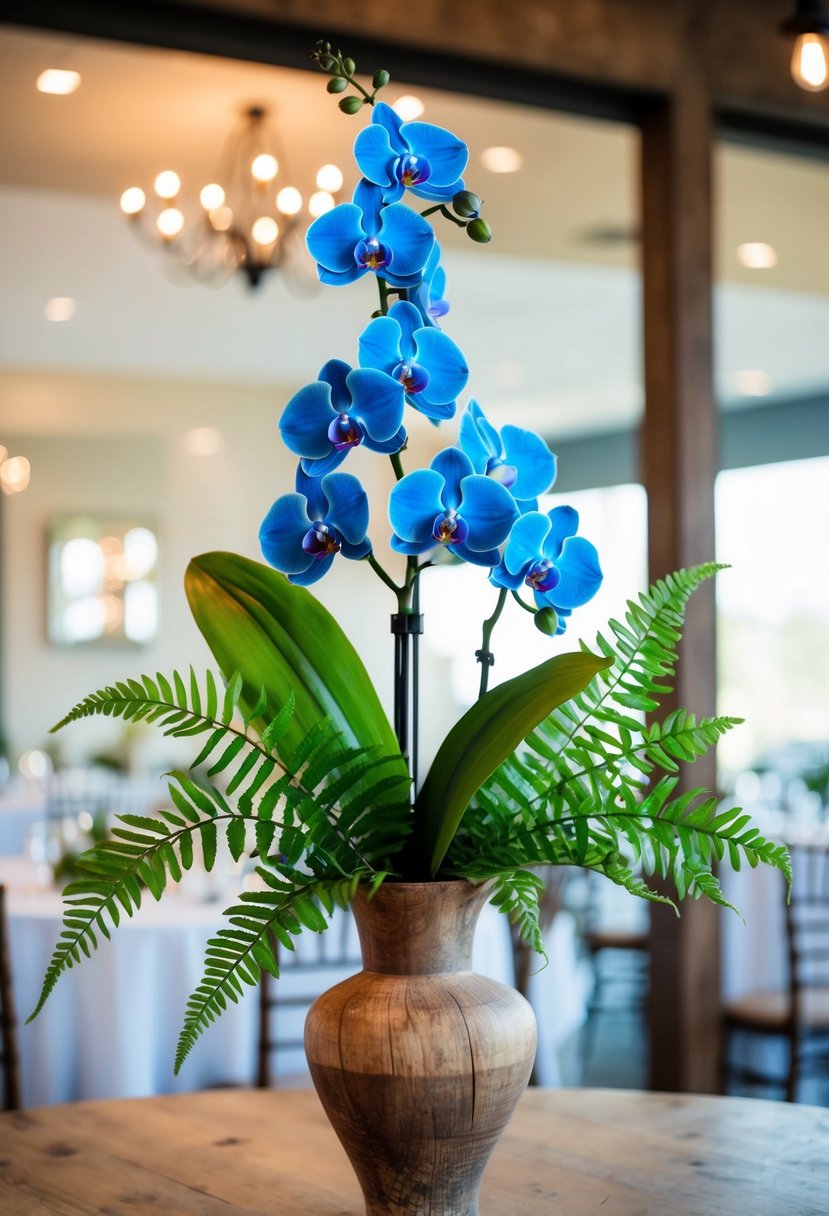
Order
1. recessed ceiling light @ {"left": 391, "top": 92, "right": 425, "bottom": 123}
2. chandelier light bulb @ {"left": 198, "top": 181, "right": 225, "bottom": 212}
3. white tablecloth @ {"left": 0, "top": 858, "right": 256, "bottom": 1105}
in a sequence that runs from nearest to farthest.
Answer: white tablecloth @ {"left": 0, "top": 858, "right": 256, "bottom": 1105} < recessed ceiling light @ {"left": 391, "top": 92, "right": 425, "bottom": 123} < chandelier light bulb @ {"left": 198, "top": 181, "right": 225, "bottom": 212}

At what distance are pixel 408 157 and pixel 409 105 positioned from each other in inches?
117

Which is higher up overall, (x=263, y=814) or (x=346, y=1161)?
(x=263, y=814)

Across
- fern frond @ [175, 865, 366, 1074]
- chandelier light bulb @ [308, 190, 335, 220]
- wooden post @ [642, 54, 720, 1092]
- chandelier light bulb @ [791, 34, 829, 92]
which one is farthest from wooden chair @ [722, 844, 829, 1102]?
fern frond @ [175, 865, 366, 1074]

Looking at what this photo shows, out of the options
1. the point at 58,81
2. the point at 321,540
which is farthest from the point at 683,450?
the point at 321,540

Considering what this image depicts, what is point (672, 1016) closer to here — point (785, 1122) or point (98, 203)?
point (785, 1122)

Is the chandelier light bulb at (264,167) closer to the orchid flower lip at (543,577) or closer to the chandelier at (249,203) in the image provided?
the chandelier at (249,203)

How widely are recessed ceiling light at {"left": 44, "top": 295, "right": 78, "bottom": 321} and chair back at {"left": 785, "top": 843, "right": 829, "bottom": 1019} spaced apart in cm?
446

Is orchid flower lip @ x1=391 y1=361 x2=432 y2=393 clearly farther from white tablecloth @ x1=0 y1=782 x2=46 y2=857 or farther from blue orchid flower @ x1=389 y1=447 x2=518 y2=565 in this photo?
white tablecloth @ x1=0 y1=782 x2=46 y2=857

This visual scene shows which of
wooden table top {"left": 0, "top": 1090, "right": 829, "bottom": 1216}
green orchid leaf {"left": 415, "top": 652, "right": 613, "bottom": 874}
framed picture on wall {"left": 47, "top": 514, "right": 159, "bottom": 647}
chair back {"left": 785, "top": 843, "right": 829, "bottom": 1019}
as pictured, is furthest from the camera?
framed picture on wall {"left": 47, "top": 514, "right": 159, "bottom": 647}

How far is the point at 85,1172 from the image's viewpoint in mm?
Result: 1174

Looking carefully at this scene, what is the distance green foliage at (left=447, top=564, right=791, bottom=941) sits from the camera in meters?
0.92

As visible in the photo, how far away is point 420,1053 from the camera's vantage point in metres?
0.89

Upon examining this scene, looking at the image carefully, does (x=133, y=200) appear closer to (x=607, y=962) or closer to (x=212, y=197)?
(x=212, y=197)

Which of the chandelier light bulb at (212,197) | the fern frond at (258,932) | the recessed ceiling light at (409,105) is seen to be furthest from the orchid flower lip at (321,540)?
the chandelier light bulb at (212,197)
